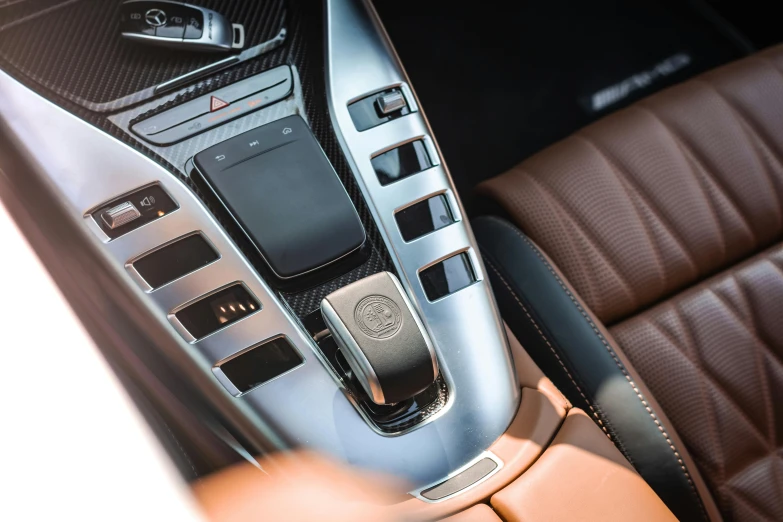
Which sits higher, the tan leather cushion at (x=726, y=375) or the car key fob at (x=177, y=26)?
the car key fob at (x=177, y=26)

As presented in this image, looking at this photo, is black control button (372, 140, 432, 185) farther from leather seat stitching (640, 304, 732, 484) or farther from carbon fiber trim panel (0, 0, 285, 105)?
leather seat stitching (640, 304, 732, 484)

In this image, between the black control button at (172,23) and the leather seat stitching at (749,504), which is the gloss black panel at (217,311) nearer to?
the black control button at (172,23)

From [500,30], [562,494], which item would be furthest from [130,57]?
[500,30]

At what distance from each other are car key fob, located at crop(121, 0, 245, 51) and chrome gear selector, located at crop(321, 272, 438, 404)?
42cm

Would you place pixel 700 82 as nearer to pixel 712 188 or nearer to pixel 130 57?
pixel 712 188

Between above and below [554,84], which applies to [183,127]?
above

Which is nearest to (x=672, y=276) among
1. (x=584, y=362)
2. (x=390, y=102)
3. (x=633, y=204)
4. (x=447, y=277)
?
(x=633, y=204)

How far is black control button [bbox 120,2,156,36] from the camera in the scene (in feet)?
2.87

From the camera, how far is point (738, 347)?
3.16 feet

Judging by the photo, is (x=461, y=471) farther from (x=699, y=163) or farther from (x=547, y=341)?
(x=699, y=163)

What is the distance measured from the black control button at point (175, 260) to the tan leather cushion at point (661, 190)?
46cm

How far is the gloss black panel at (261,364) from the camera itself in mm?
774

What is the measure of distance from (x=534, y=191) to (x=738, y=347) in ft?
1.23

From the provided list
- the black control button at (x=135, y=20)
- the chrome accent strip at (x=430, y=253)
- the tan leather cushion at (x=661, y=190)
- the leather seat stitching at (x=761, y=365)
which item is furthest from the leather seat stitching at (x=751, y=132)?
the black control button at (x=135, y=20)
